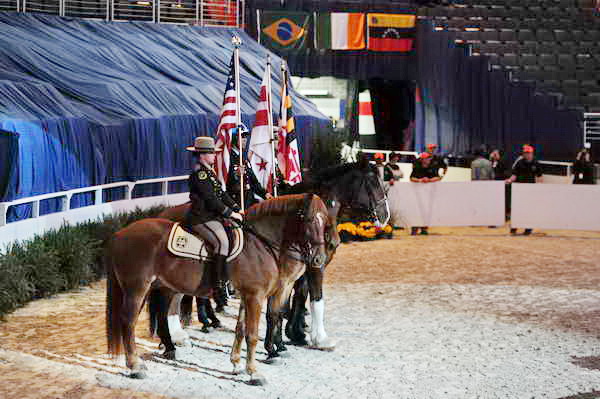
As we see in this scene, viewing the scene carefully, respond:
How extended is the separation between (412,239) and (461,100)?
12.1 meters

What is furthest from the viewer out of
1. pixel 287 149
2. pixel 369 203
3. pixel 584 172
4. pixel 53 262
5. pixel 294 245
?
Result: pixel 584 172

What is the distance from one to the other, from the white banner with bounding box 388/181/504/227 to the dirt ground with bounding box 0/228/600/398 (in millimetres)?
3321

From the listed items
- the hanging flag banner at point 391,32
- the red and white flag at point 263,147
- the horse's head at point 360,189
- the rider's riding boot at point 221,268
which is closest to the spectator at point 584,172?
the hanging flag banner at point 391,32

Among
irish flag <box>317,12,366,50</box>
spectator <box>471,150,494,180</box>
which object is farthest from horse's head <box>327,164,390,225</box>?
irish flag <box>317,12,366,50</box>

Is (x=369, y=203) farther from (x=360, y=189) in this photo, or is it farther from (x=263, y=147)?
(x=263, y=147)

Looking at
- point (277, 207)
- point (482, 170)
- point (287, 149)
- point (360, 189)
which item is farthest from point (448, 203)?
point (277, 207)

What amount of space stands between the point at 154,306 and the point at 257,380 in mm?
1797

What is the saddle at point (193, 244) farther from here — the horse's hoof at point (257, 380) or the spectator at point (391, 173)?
the spectator at point (391, 173)

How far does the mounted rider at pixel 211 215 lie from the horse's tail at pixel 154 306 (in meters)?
1.00

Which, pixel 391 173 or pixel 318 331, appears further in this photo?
pixel 391 173

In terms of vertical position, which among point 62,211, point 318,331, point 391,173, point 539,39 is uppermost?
point 539,39

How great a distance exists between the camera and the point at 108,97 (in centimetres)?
2167

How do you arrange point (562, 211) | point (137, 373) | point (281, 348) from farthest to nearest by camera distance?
point (562, 211), point (281, 348), point (137, 373)

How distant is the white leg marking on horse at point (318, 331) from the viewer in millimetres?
11977
